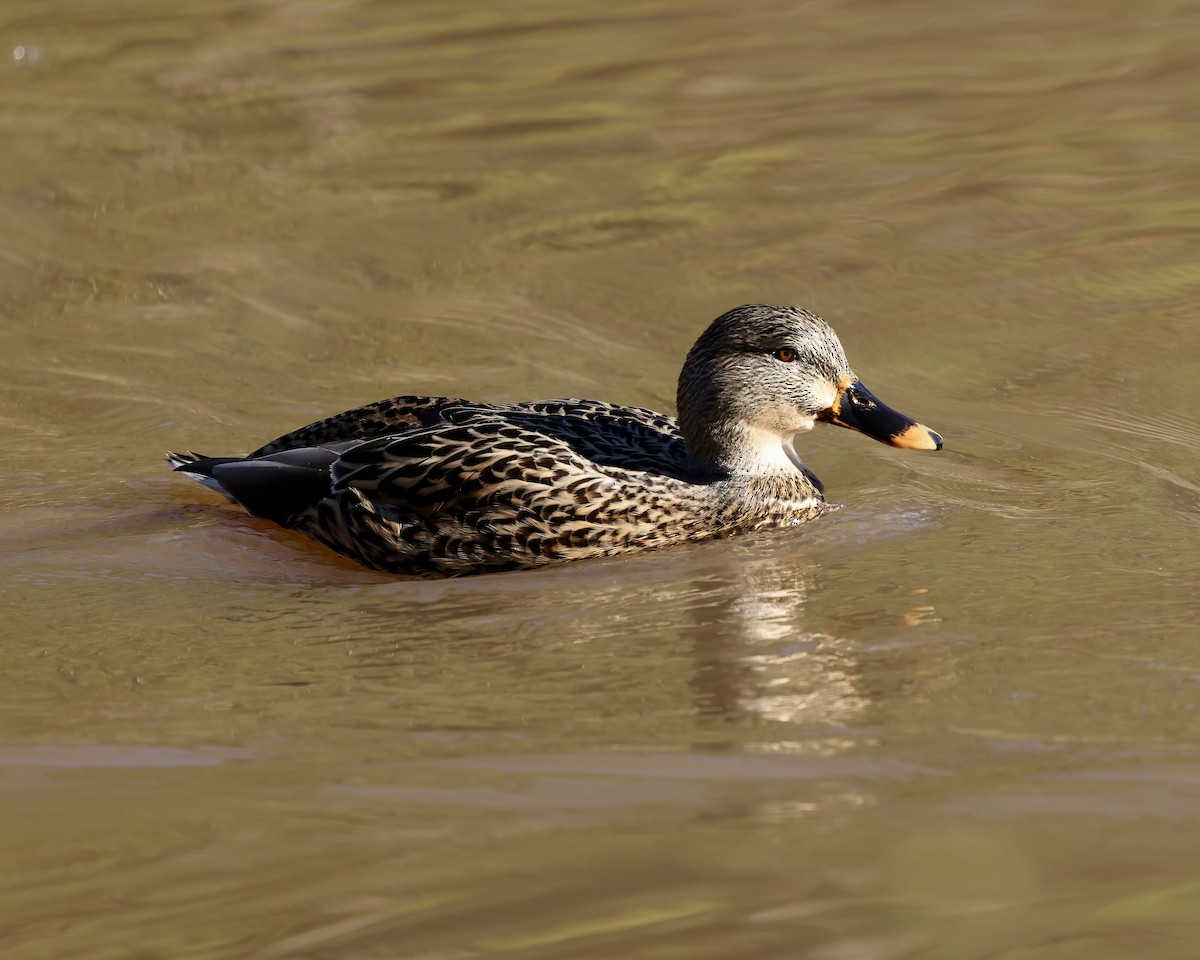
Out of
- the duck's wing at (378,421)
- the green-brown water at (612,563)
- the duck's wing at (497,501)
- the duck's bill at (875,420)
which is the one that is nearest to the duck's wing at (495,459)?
the duck's wing at (497,501)

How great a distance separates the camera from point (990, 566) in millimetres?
6758

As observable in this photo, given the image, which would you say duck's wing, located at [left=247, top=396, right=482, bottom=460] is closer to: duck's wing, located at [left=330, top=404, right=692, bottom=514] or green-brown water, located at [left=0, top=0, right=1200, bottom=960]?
duck's wing, located at [left=330, top=404, right=692, bottom=514]

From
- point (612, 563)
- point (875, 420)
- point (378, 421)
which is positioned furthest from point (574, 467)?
point (875, 420)

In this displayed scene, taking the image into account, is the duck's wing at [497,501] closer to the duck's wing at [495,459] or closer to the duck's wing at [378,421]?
the duck's wing at [495,459]

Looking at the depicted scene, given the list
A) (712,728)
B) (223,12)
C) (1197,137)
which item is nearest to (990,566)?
(712,728)

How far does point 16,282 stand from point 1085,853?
8494 mm

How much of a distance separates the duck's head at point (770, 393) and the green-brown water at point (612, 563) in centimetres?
38

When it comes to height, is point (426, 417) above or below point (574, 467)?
above

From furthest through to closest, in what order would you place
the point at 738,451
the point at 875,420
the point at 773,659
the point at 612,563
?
the point at 738,451
the point at 875,420
the point at 612,563
the point at 773,659

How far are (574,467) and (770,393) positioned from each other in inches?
37.5

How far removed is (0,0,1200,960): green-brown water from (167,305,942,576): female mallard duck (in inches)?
7.5

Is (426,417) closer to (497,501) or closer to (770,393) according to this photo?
(497,501)

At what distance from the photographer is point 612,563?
23.6ft

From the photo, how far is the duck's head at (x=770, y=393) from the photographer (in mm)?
7617
